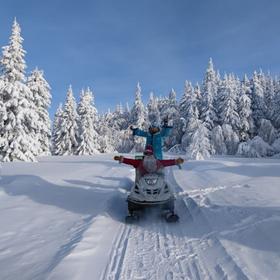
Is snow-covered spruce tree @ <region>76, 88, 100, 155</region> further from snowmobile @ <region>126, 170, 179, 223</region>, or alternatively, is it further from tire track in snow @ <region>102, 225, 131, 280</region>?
tire track in snow @ <region>102, 225, 131, 280</region>

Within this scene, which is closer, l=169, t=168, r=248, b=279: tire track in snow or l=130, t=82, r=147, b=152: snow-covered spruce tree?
l=169, t=168, r=248, b=279: tire track in snow

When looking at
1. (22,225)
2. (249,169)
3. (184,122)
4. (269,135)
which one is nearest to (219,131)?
(269,135)

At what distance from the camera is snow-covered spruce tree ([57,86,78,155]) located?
45.4 meters

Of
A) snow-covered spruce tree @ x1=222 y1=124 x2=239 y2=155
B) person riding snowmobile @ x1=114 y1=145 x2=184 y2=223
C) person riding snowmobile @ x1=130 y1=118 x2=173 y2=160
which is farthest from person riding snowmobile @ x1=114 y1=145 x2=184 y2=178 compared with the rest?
snow-covered spruce tree @ x1=222 y1=124 x2=239 y2=155

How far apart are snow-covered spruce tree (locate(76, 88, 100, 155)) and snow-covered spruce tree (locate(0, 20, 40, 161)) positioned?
18.9 m

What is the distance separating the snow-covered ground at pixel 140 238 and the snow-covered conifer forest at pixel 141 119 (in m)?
18.1

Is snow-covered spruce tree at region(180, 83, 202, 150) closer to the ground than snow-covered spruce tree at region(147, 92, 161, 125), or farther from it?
closer to the ground

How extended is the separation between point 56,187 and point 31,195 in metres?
1.46

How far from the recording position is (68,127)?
45.3 metres

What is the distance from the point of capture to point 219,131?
4178cm

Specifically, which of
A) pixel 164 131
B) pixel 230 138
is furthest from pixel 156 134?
pixel 230 138

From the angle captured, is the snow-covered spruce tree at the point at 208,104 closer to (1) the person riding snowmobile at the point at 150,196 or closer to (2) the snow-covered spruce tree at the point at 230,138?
(2) the snow-covered spruce tree at the point at 230,138

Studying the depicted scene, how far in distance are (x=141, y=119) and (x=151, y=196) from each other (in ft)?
187

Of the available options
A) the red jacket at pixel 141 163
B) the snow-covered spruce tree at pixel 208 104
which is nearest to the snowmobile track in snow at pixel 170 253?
the red jacket at pixel 141 163
